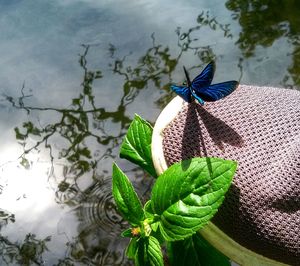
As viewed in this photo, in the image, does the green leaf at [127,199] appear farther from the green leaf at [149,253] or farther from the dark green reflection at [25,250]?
the dark green reflection at [25,250]

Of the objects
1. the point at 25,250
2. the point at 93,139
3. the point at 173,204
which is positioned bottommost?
the point at 25,250

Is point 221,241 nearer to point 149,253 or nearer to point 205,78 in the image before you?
point 149,253

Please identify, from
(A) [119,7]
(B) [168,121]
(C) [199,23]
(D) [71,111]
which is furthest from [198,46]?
(B) [168,121]

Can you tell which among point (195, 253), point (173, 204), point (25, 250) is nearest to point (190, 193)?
point (173, 204)

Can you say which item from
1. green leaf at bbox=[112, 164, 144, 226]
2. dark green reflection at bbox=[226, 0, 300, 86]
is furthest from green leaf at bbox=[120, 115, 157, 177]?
dark green reflection at bbox=[226, 0, 300, 86]

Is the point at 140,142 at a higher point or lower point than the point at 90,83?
higher

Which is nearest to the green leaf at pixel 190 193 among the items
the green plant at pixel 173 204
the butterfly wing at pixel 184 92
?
the green plant at pixel 173 204

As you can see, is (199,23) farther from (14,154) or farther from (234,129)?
(234,129)
